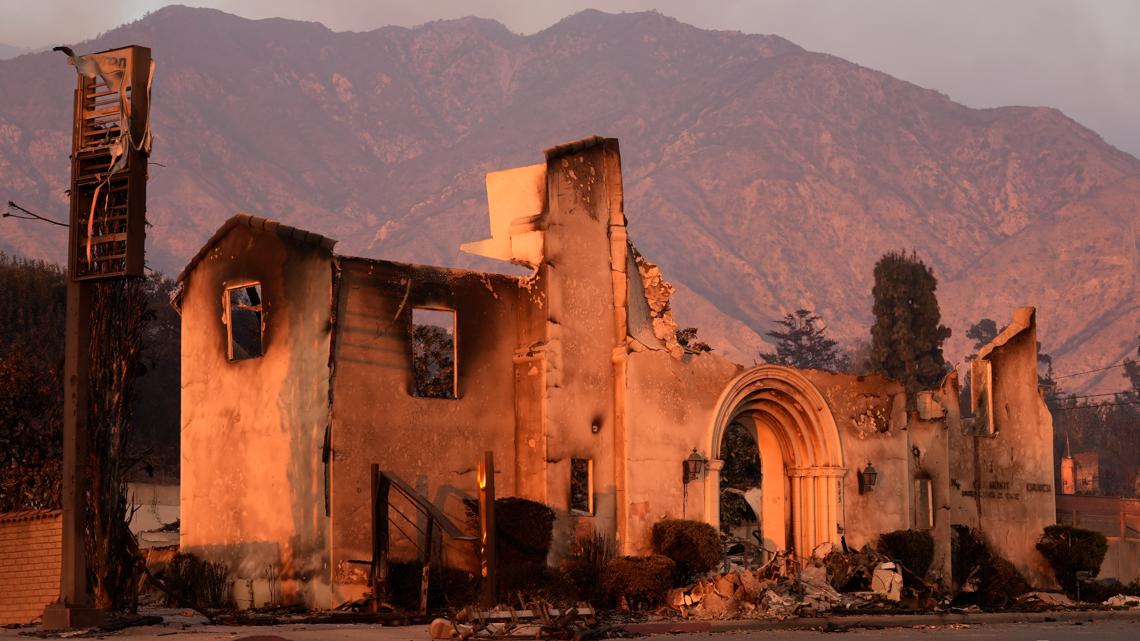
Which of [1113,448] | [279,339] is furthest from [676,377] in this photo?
[1113,448]

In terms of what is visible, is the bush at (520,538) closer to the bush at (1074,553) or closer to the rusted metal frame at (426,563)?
the rusted metal frame at (426,563)

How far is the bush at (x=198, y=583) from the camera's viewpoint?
24.8 m

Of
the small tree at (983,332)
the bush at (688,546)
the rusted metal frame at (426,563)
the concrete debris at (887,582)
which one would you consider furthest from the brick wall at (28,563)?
the small tree at (983,332)

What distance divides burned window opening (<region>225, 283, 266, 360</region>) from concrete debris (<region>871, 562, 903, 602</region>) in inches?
450

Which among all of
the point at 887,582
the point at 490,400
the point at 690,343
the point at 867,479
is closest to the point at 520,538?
the point at 490,400

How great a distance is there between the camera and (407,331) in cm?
2483

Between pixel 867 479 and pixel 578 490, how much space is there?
618 centimetres

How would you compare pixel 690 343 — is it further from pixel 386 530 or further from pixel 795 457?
pixel 386 530

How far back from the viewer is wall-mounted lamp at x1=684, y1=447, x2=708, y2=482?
27.3 meters

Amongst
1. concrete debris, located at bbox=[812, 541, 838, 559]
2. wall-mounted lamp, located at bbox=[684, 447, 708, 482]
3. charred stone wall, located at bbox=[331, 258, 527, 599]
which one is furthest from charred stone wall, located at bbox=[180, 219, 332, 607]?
concrete debris, located at bbox=[812, 541, 838, 559]

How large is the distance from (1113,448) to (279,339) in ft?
314

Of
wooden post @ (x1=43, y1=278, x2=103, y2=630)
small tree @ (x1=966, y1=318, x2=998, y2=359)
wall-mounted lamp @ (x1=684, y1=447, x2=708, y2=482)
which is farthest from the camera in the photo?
small tree @ (x1=966, y1=318, x2=998, y2=359)

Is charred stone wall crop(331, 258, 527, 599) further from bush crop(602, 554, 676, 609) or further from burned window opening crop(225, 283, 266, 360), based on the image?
bush crop(602, 554, 676, 609)

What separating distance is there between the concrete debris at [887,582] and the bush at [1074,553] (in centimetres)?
658
